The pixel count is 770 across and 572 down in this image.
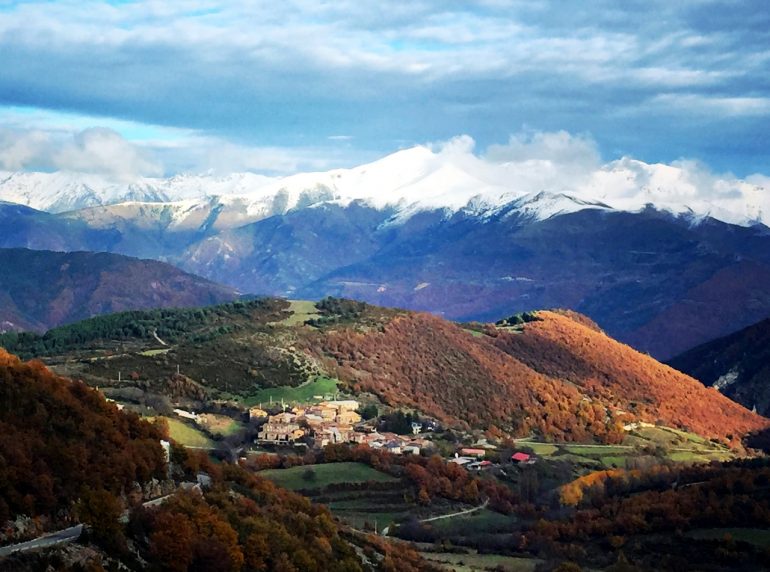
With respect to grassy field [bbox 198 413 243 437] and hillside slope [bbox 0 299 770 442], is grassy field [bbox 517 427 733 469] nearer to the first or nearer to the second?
hillside slope [bbox 0 299 770 442]

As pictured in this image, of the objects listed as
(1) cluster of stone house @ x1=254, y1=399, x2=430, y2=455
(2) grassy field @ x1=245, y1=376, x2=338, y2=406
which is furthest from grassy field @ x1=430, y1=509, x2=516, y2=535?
(2) grassy field @ x1=245, y1=376, x2=338, y2=406

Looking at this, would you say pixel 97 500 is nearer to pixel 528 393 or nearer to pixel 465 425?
pixel 465 425

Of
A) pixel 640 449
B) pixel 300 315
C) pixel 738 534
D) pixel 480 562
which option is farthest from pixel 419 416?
pixel 738 534

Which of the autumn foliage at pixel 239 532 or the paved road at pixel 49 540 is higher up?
the paved road at pixel 49 540

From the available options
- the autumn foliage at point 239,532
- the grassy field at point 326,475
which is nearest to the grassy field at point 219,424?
the grassy field at point 326,475

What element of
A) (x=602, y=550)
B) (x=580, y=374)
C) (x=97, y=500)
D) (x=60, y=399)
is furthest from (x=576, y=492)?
(x=580, y=374)

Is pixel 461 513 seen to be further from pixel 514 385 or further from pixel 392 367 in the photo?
pixel 514 385

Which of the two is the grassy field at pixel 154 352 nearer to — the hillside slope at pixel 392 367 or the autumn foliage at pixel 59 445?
the hillside slope at pixel 392 367
